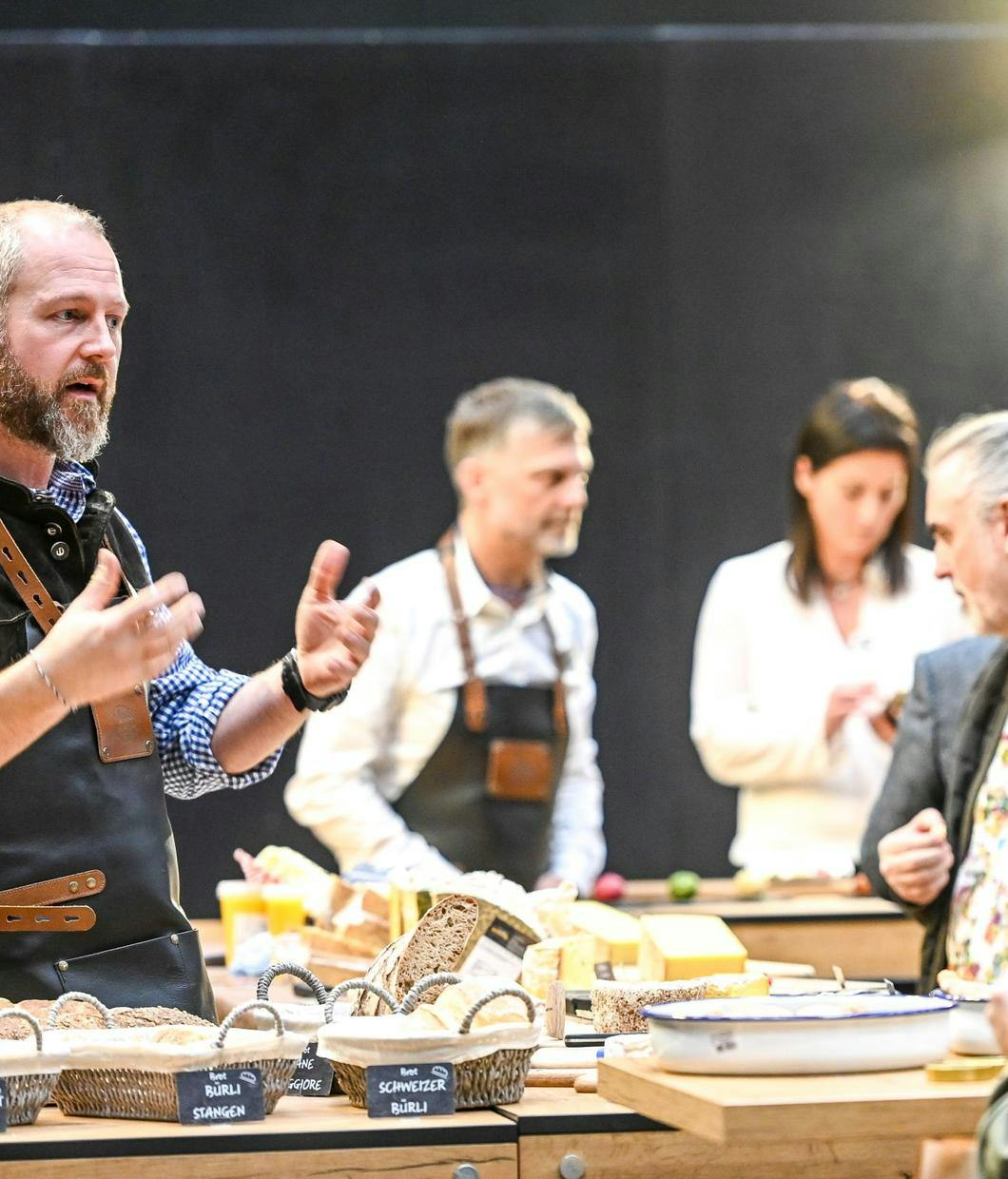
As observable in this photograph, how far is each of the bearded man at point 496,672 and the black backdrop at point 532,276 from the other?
1.55 m

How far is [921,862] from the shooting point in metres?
3.01

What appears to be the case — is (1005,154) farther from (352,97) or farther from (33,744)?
(33,744)

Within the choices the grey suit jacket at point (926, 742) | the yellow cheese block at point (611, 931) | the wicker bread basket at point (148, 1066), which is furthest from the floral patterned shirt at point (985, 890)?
the wicker bread basket at point (148, 1066)

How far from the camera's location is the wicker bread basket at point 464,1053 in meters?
1.85

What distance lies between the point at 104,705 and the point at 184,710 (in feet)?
0.69

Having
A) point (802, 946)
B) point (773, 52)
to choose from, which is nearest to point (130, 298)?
point (773, 52)

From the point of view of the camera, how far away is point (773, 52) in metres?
6.09

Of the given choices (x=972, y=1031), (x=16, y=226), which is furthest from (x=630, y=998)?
(x=16, y=226)

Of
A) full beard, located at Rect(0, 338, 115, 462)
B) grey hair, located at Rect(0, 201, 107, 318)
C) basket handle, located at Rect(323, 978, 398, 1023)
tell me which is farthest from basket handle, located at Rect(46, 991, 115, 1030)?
grey hair, located at Rect(0, 201, 107, 318)

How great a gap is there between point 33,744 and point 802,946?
2135mm

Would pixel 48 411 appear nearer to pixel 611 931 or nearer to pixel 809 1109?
pixel 611 931

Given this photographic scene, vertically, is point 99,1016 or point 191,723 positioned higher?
point 191,723

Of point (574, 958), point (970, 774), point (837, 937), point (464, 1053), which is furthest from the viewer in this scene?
point (837, 937)

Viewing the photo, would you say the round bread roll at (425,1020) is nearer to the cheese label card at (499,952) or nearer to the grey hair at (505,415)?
the cheese label card at (499,952)
